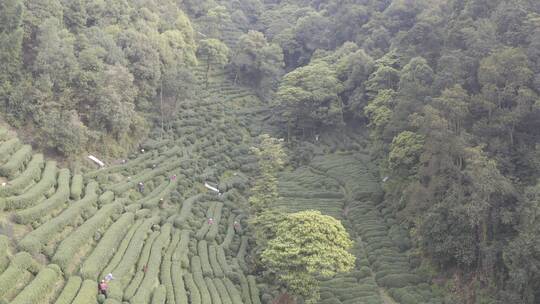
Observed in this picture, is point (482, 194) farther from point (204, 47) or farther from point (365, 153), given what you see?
point (204, 47)

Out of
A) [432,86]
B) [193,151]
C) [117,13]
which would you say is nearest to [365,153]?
[432,86]

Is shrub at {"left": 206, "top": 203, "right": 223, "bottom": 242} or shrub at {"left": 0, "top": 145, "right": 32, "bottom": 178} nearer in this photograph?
shrub at {"left": 0, "top": 145, "right": 32, "bottom": 178}

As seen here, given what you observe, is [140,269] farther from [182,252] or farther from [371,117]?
[371,117]

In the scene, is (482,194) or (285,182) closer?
(482,194)

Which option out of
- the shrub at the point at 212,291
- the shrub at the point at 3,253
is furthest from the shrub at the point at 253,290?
the shrub at the point at 3,253

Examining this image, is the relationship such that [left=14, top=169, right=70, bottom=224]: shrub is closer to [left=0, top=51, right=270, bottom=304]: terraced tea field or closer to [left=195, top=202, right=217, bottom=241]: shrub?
[left=0, top=51, right=270, bottom=304]: terraced tea field

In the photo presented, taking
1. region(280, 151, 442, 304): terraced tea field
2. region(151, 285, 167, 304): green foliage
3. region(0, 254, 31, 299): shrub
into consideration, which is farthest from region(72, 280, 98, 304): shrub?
region(280, 151, 442, 304): terraced tea field
